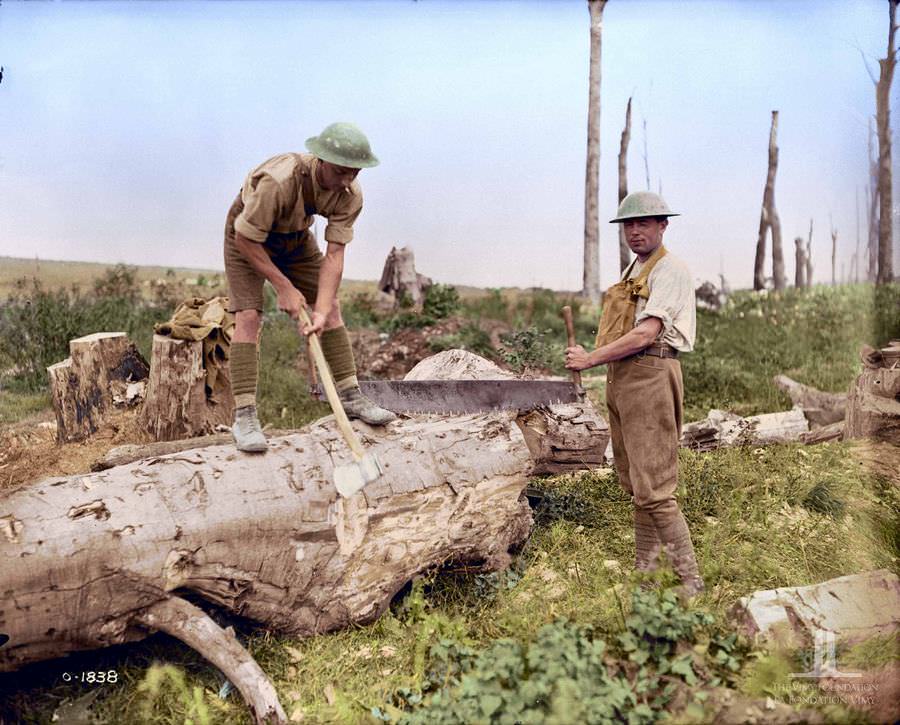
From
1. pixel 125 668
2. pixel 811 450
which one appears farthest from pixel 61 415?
pixel 811 450

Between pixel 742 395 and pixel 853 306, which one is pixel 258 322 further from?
pixel 853 306

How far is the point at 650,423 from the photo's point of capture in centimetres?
375

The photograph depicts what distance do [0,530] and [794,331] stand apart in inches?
415

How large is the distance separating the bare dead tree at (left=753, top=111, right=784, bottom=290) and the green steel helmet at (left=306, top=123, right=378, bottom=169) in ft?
53.6

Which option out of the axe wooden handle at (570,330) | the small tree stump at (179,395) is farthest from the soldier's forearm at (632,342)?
the small tree stump at (179,395)

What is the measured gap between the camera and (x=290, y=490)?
3.58m

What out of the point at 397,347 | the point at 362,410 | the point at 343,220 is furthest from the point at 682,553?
the point at 397,347

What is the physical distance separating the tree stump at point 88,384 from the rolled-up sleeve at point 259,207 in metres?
Answer: 3.13

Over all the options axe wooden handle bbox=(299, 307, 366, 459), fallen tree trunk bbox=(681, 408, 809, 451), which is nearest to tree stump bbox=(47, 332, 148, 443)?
axe wooden handle bbox=(299, 307, 366, 459)

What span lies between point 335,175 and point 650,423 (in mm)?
2160

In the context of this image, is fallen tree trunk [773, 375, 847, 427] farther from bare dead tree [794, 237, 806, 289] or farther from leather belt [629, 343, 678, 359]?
bare dead tree [794, 237, 806, 289]

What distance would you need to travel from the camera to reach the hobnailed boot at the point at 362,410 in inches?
167

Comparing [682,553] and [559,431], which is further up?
[559,431]

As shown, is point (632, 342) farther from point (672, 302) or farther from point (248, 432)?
point (248, 432)
